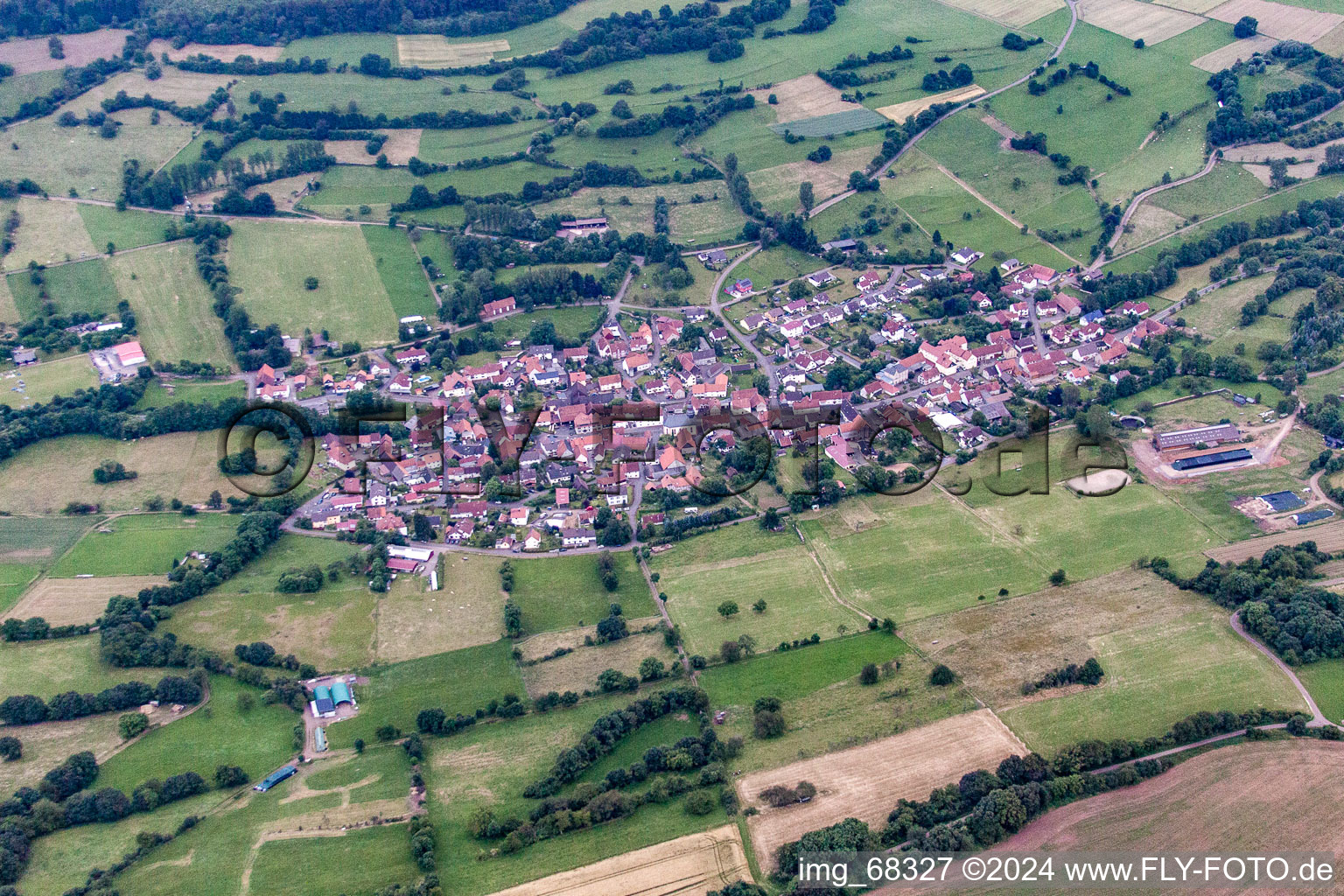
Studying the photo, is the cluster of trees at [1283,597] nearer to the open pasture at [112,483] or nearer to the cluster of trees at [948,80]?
the open pasture at [112,483]

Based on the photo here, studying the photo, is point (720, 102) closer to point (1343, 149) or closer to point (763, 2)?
point (763, 2)

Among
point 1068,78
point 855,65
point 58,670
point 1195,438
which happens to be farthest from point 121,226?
point 1068,78

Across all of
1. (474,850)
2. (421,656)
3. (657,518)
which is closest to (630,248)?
(657,518)

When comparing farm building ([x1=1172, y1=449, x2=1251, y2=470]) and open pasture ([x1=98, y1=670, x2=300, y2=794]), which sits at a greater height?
open pasture ([x1=98, y1=670, x2=300, y2=794])

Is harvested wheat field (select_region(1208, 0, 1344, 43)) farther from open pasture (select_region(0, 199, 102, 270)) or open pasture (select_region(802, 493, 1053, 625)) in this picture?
open pasture (select_region(0, 199, 102, 270))

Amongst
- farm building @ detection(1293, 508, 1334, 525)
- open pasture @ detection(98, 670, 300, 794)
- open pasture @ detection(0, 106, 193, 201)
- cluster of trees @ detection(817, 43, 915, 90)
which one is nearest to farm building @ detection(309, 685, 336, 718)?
open pasture @ detection(98, 670, 300, 794)
